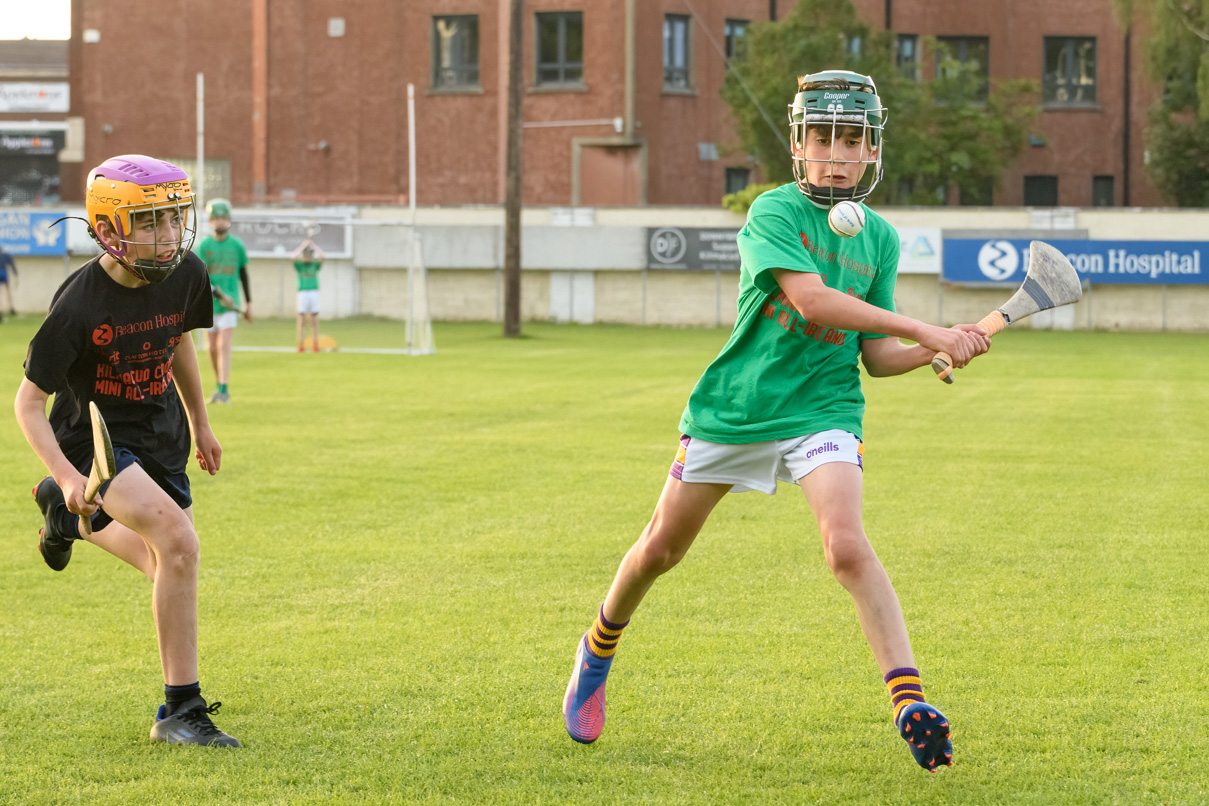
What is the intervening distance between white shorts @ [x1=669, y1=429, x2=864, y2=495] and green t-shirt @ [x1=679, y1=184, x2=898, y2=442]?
0.11ft

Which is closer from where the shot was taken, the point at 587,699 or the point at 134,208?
the point at 134,208

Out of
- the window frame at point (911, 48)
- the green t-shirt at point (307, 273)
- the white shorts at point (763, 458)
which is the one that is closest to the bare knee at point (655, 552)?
the white shorts at point (763, 458)

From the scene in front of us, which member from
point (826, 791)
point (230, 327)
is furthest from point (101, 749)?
point (230, 327)

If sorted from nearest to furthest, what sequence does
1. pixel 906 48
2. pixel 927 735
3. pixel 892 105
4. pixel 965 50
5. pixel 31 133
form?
pixel 927 735
pixel 892 105
pixel 906 48
pixel 965 50
pixel 31 133

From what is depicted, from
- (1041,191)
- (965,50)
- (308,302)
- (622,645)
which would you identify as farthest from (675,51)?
(622,645)

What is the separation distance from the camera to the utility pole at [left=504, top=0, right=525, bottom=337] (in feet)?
99.0

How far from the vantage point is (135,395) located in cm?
475

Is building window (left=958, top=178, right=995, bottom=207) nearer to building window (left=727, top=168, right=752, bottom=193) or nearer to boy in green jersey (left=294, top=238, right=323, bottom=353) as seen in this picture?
building window (left=727, top=168, right=752, bottom=193)

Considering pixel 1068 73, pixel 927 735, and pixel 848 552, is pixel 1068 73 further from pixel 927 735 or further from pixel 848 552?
pixel 927 735

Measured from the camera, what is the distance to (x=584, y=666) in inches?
189

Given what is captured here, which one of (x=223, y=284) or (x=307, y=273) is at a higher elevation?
(x=307, y=273)

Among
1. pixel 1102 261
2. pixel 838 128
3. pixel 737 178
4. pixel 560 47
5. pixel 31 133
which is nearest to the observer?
pixel 838 128

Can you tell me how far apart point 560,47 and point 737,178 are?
270 inches

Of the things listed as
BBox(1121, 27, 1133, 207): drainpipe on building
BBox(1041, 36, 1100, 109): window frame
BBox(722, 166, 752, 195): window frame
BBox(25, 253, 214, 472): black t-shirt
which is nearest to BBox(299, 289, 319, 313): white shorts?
BBox(25, 253, 214, 472): black t-shirt
